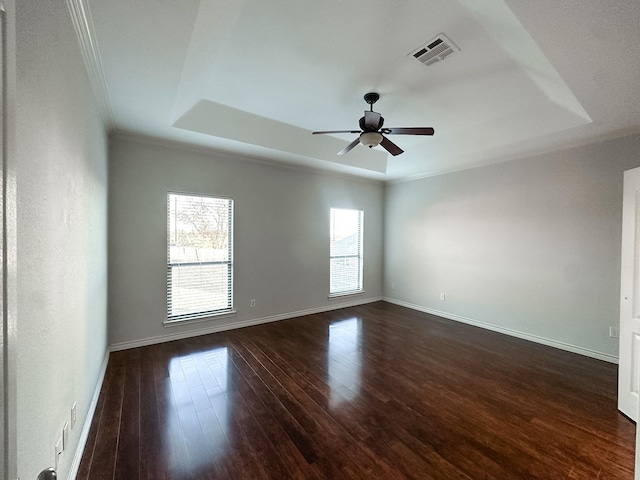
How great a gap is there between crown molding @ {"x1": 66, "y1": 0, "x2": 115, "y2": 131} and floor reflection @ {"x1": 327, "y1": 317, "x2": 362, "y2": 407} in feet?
10.5

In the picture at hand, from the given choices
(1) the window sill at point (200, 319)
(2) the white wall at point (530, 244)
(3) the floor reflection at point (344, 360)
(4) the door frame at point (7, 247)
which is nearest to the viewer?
(4) the door frame at point (7, 247)

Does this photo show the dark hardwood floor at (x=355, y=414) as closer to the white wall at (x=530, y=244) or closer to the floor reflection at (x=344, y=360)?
the floor reflection at (x=344, y=360)

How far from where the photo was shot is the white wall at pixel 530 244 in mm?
3262

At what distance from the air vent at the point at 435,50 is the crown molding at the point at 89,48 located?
7.38 ft

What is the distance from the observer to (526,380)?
281 cm

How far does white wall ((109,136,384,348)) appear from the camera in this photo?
3.36 meters

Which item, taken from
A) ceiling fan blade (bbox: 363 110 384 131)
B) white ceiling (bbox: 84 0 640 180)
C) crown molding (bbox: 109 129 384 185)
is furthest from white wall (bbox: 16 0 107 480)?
ceiling fan blade (bbox: 363 110 384 131)

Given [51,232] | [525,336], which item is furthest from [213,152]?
[525,336]

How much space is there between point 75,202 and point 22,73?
1.01 metres

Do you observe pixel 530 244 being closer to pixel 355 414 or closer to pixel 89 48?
pixel 355 414

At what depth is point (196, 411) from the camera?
224 cm

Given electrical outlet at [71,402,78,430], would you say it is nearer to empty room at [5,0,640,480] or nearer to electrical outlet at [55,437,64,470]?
empty room at [5,0,640,480]

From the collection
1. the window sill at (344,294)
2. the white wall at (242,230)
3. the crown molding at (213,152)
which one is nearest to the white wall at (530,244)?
the window sill at (344,294)

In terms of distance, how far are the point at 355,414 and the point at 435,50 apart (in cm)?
305
